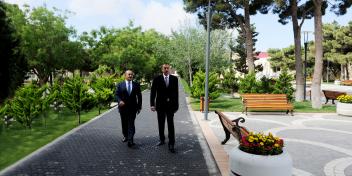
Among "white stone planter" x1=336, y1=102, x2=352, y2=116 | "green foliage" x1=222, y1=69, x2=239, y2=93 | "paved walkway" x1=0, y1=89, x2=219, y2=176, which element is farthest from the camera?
"green foliage" x1=222, y1=69, x2=239, y2=93

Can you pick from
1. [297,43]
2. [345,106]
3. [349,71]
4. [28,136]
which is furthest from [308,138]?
[349,71]

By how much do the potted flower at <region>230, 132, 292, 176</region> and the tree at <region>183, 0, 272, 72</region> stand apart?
64.4 feet

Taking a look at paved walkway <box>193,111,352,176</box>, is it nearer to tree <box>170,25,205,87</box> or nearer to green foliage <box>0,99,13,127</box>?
green foliage <box>0,99,13,127</box>

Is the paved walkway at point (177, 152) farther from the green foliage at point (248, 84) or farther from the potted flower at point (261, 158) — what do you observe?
the green foliage at point (248, 84)

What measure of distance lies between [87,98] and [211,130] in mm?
4935

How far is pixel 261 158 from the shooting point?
5.35 m

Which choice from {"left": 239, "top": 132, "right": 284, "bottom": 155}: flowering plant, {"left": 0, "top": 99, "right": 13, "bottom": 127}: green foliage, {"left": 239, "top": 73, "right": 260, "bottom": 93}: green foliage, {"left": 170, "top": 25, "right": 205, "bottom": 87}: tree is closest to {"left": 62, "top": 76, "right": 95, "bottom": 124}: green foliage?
{"left": 0, "top": 99, "right": 13, "bottom": 127}: green foliage

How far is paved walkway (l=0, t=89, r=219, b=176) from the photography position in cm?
677

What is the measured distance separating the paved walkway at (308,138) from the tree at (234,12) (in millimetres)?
9904

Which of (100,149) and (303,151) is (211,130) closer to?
(303,151)

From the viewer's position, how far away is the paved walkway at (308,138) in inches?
286

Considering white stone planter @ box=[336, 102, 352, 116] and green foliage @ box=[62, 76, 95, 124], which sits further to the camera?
white stone planter @ box=[336, 102, 352, 116]

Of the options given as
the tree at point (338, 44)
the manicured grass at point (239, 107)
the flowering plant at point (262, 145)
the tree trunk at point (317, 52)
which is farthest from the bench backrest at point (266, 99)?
the tree at point (338, 44)

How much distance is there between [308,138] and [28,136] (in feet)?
27.7
